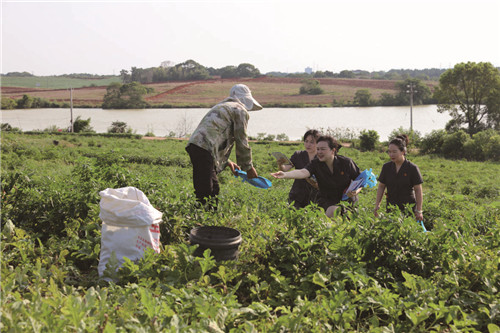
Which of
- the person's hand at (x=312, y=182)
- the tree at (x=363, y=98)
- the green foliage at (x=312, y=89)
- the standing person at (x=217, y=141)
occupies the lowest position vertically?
the person's hand at (x=312, y=182)

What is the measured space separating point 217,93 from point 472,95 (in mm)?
42712

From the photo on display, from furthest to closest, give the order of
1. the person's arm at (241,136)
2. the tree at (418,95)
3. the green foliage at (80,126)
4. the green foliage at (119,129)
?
the tree at (418,95) → the green foliage at (119,129) → the green foliage at (80,126) → the person's arm at (241,136)

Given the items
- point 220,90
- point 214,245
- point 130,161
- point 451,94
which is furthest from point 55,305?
point 220,90

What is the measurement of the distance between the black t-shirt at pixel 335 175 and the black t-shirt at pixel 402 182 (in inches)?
15.6

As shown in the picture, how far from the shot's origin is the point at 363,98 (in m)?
72.9

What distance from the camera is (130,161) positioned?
52.5 feet

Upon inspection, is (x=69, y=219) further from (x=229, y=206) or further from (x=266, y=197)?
(x=266, y=197)

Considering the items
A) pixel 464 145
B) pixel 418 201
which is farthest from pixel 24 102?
pixel 418 201

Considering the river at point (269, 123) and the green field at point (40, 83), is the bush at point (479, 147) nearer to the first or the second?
the river at point (269, 123)

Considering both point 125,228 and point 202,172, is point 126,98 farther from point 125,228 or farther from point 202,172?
point 125,228

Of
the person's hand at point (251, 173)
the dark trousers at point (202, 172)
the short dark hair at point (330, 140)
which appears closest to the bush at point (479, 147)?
the short dark hair at point (330, 140)

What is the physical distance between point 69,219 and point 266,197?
3119 millimetres

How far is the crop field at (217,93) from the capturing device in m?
71.2

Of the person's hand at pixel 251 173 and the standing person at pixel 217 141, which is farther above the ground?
the standing person at pixel 217 141
